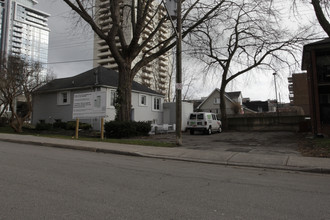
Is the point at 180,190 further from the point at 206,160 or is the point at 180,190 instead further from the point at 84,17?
the point at 84,17

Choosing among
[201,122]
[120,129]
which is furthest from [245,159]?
[201,122]

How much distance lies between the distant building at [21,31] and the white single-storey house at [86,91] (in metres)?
96.9

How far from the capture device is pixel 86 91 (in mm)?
24375

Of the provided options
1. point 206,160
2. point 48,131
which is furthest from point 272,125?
point 48,131

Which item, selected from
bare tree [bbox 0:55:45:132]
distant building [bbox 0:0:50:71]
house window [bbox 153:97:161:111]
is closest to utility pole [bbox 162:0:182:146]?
house window [bbox 153:97:161:111]

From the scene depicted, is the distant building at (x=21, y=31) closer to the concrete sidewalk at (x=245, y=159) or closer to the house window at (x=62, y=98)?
the house window at (x=62, y=98)

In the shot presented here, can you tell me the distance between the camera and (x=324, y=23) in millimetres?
12367

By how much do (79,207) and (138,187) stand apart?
154 centimetres

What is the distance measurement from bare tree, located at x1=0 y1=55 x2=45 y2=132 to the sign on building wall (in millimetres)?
9126

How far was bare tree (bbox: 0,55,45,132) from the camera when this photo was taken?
23005 millimetres

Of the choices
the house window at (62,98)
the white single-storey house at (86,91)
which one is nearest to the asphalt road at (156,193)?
the white single-storey house at (86,91)

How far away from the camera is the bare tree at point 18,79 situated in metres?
23.0

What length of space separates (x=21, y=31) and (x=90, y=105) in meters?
138

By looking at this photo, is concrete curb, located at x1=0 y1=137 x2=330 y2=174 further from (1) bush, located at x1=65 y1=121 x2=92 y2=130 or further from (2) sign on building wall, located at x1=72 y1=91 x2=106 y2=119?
(1) bush, located at x1=65 y1=121 x2=92 y2=130
